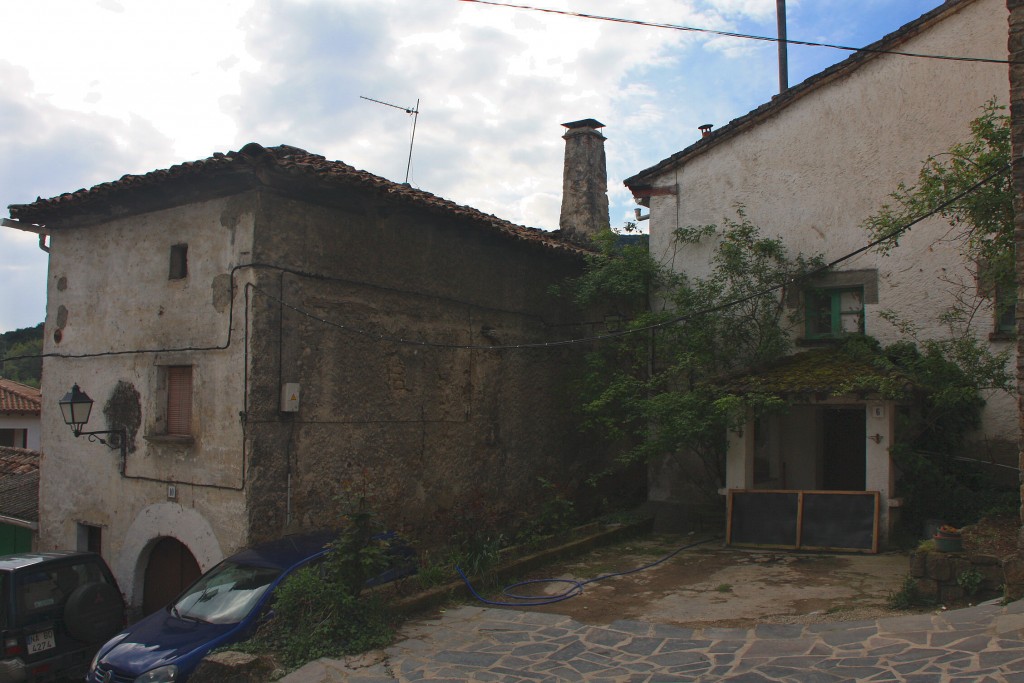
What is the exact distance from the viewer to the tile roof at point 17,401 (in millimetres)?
22406

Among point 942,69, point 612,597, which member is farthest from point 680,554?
point 942,69

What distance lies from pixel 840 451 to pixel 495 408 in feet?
19.1

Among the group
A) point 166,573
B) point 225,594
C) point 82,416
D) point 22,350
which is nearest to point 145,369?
point 82,416

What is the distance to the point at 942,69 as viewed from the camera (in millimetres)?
11320

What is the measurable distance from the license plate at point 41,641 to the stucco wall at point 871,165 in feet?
34.2

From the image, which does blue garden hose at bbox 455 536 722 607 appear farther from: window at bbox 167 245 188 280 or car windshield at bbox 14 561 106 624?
window at bbox 167 245 188 280

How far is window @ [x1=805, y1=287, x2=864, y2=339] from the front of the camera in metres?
12.0

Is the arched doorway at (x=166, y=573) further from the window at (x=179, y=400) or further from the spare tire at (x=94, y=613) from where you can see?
the window at (x=179, y=400)

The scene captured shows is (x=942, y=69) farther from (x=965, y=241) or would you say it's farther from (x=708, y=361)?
(x=708, y=361)

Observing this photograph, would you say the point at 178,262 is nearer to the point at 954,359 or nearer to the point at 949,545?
the point at 949,545

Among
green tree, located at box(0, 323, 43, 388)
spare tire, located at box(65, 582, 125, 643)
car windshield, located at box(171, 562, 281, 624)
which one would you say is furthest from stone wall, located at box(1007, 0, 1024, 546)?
green tree, located at box(0, 323, 43, 388)

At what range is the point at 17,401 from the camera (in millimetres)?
23016

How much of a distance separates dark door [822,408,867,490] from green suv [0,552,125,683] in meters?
10.7

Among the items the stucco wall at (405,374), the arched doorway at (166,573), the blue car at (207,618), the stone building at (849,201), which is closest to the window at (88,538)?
the arched doorway at (166,573)
